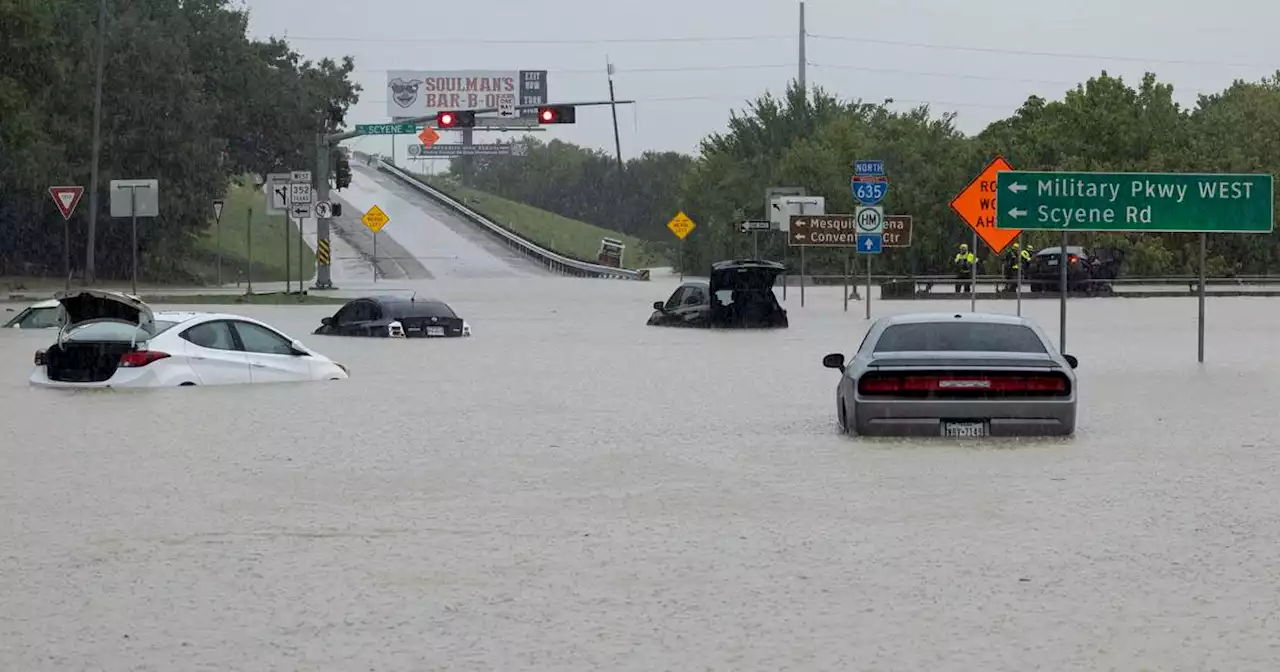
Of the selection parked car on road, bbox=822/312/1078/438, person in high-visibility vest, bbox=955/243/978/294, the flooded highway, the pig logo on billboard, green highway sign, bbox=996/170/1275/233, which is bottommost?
the flooded highway

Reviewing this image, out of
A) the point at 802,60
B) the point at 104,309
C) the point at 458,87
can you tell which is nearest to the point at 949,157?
the point at 802,60

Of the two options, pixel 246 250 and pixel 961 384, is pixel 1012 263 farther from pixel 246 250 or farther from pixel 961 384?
pixel 961 384

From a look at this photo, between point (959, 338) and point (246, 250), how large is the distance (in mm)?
83408

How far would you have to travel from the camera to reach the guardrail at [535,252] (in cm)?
9144

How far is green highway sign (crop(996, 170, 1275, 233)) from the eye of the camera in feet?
98.9

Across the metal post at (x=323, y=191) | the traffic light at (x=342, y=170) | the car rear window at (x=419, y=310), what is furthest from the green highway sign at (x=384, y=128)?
the car rear window at (x=419, y=310)

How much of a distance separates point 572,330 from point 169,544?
30.2 metres

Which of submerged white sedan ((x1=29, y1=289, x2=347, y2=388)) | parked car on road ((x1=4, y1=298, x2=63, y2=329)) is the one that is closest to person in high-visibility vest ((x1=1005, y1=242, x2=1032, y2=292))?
parked car on road ((x1=4, y1=298, x2=63, y2=329))

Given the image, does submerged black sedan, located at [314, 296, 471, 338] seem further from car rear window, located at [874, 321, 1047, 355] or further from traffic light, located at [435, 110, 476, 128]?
car rear window, located at [874, 321, 1047, 355]

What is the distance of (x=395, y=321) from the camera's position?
1566 inches

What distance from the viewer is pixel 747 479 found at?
53.0ft

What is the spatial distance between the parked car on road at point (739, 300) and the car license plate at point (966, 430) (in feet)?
77.6

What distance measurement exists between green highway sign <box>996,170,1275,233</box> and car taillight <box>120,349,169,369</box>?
12.0 metres

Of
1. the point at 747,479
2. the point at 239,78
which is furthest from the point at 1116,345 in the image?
the point at 239,78
